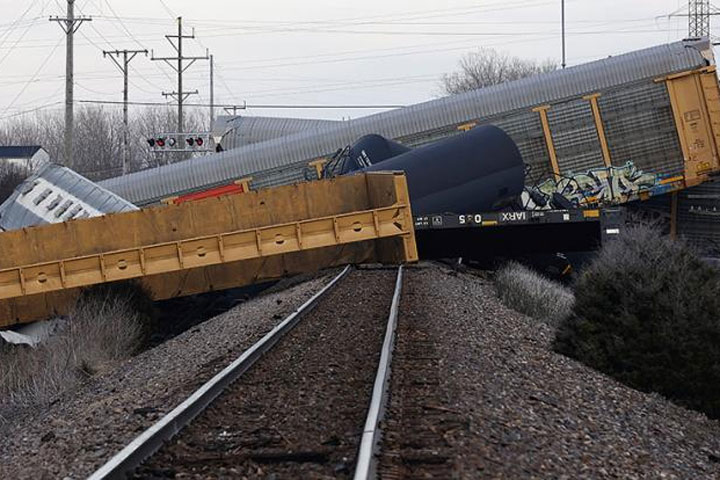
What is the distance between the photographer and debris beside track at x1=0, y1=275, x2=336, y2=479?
6637 millimetres

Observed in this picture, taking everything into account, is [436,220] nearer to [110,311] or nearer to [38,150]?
[110,311]

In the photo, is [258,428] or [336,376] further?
[336,376]

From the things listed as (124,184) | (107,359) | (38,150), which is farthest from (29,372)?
(38,150)

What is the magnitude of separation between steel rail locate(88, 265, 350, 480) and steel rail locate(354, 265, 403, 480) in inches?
51.8

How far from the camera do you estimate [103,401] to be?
351 inches

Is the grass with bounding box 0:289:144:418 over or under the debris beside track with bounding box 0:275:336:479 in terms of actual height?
under

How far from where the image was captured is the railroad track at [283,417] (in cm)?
580

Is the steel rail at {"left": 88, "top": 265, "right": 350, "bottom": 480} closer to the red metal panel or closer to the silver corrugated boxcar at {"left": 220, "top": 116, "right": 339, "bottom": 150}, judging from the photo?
the red metal panel

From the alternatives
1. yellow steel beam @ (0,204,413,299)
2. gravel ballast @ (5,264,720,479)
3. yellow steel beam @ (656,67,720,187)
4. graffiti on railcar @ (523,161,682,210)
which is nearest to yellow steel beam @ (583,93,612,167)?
graffiti on railcar @ (523,161,682,210)

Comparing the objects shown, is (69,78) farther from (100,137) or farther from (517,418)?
(100,137)

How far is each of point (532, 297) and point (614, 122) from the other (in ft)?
49.3

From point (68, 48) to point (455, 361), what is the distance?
32.2m

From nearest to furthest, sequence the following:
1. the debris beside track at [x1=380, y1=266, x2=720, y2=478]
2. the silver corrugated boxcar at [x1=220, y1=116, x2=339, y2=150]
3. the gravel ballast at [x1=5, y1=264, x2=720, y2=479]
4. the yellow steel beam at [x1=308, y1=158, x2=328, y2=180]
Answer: the debris beside track at [x1=380, y1=266, x2=720, y2=478] < the gravel ballast at [x1=5, y1=264, x2=720, y2=479] < the yellow steel beam at [x1=308, y1=158, x2=328, y2=180] < the silver corrugated boxcar at [x1=220, y1=116, x2=339, y2=150]

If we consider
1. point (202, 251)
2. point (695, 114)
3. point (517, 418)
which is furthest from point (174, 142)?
point (517, 418)
